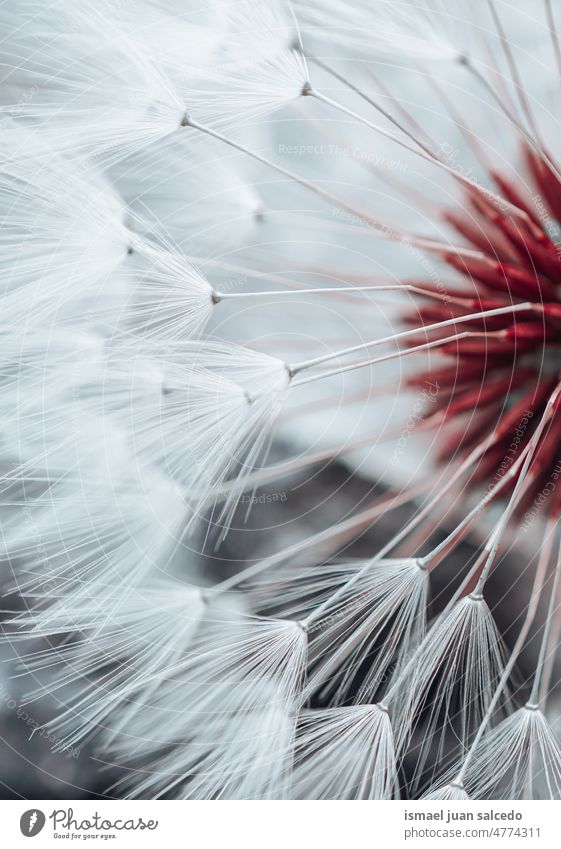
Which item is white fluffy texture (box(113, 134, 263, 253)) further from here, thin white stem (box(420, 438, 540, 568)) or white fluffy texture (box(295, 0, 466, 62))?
thin white stem (box(420, 438, 540, 568))

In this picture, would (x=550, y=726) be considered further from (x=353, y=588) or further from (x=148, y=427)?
(x=148, y=427)

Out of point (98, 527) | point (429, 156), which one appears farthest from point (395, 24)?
point (98, 527)

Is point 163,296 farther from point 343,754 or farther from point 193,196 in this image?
point 343,754

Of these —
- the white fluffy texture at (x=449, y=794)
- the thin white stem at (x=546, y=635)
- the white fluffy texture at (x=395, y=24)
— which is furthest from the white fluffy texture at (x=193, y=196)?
the white fluffy texture at (x=449, y=794)

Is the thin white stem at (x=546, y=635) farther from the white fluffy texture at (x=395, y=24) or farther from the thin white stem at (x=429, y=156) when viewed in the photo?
the white fluffy texture at (x=395, y=24)

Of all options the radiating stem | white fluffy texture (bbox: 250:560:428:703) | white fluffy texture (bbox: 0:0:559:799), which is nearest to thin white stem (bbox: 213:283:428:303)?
white fluffy texture (bbox: 0:0:559:799)

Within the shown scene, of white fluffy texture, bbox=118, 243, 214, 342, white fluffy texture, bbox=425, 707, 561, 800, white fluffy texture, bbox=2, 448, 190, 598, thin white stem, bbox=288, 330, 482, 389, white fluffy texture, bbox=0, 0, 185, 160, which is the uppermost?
white fluffy texture, bbox=0, 0, 185, 160
